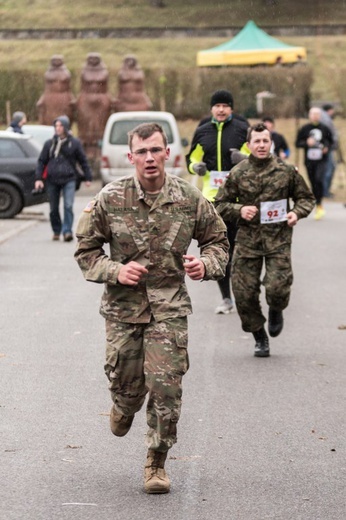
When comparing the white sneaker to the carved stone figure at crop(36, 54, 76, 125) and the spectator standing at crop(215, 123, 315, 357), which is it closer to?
the spectator standing at crop(215, 123, 315, 357)

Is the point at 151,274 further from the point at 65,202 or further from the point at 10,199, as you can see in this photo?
the point at 10,199

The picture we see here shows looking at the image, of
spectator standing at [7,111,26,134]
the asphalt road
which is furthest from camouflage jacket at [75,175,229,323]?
spectator standing at [7,111,26,134]

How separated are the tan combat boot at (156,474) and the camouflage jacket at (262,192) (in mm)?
3772

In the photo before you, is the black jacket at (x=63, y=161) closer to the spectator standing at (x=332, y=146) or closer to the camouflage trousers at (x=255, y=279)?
the spectator standing at (x=332, y=146)

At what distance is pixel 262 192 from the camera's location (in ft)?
33.2

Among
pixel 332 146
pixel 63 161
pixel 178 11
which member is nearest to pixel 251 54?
pixel 178 11

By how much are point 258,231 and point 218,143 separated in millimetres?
1969

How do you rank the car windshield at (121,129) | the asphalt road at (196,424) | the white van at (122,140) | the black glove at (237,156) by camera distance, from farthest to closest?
1. the car windshield at (121,129)
2. the white van at (122,140)
3. the black glove at (237,156)
4. the asphalt road at (196,424)

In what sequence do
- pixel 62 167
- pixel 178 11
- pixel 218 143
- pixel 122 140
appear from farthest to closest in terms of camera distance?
pixel 178 11
pixel 122 140
pixel 62 167
pixel 218 143

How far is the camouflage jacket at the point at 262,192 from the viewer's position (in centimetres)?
1005

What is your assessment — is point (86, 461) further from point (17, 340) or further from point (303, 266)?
point (303, 266)

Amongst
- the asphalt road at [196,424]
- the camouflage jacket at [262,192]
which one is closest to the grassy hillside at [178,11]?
the asphalt road at [196,424]

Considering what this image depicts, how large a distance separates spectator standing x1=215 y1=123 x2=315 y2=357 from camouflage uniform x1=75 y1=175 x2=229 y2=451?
3503mm

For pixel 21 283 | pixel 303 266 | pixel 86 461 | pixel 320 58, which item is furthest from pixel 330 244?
pixel 320 58
